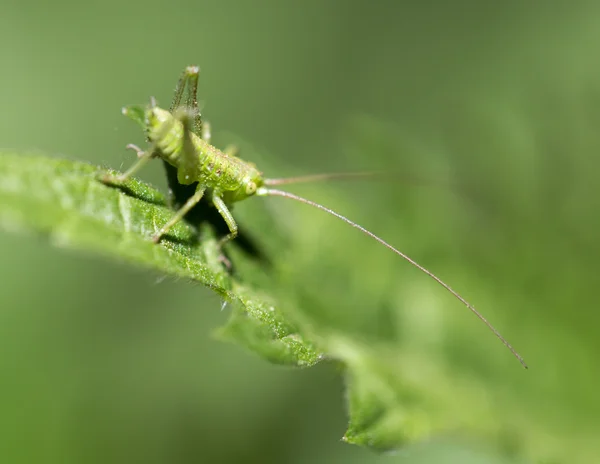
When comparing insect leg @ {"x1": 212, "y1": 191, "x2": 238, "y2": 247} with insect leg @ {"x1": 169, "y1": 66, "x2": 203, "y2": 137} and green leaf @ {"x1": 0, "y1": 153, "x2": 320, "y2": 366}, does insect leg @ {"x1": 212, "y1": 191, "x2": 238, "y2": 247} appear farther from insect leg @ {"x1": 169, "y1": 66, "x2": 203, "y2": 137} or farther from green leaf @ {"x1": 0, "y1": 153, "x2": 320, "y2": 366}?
insect leg @ {"x1": 169, "y1": 66, "x2": 203, "y2": 137}

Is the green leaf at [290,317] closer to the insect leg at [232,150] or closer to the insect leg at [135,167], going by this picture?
the insect leg at [135,167]

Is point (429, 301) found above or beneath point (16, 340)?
above

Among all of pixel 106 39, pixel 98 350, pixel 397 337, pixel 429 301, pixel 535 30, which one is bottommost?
pixel 98 350

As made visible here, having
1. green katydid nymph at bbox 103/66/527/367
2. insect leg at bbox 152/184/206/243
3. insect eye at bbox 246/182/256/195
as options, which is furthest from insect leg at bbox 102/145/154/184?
insect eye at bbox 246/182/256/195

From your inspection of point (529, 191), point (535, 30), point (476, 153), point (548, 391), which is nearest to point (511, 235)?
point (529, 191)

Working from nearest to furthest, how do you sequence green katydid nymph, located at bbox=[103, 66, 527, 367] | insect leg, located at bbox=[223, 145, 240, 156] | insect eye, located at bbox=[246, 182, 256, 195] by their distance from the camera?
1. green katydid nymph, located at bbox=[103, 66, 527, 367]
2. insect eye, located at bbox=[246, 182, 256, 195]
3. insect leg, located at bbox=[223, 145, 240, 156]

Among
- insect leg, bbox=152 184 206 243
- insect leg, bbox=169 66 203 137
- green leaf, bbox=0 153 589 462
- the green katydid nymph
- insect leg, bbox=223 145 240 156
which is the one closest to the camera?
green leaf, bbox=0 153 589 462

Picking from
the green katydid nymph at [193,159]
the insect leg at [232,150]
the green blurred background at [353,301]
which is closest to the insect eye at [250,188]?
the green katydid nymph at [193,159]

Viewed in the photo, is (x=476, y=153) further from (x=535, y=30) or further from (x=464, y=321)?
(x=535, y=30)
